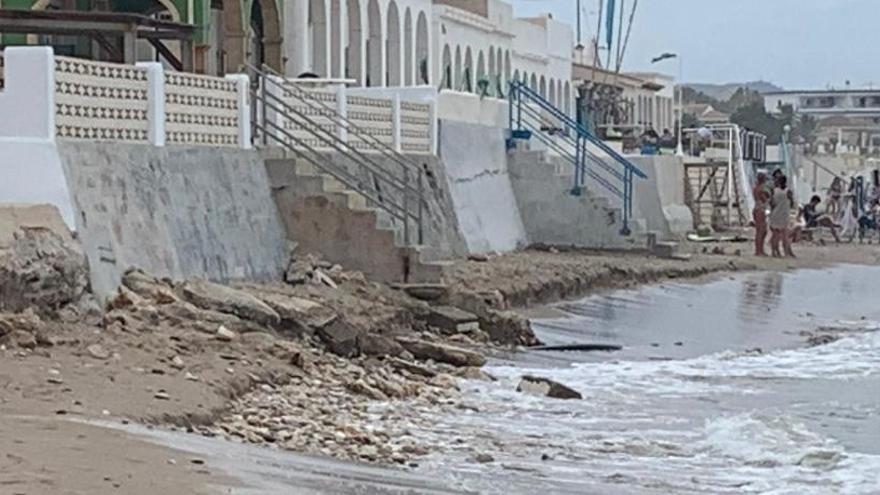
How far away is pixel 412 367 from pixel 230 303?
193cm

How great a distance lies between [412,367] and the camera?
16.8 metres

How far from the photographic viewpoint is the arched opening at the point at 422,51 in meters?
40.8

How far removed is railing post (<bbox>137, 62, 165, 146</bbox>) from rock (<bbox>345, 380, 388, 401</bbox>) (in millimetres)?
4195

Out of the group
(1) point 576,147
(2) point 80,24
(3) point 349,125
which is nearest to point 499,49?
(1) point 576,147

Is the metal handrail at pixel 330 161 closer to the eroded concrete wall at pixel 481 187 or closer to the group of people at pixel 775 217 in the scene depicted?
the eroded concrete wall at pixel 481 187

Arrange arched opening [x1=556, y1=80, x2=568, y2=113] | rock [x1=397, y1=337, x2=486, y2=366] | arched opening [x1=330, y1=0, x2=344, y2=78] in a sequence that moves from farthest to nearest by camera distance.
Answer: arched opening [x1=556, y1=80, x2=568, y2=113] → arched opening [x1=330, y1=0, x2=344, y2=78] → rock [x1=397, y1=337, x2=486, y2=366]

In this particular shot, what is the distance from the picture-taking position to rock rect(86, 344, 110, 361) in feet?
45.4

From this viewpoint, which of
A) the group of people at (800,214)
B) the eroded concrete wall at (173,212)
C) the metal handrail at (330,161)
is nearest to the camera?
the eroded concrete wall at (173,212)

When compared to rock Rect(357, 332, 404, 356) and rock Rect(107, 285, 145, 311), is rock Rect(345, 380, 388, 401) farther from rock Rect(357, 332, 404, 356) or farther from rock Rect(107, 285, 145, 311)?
rock Rect(107, 285, 145, 311)

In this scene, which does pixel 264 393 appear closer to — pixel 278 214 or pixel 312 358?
pixel 312 358

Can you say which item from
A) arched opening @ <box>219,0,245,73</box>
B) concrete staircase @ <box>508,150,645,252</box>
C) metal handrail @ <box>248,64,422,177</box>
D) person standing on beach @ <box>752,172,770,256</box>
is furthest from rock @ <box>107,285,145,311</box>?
person standing on beach @ <box>752,172,770,256</box>

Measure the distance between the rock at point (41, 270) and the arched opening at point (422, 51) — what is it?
85.3ft

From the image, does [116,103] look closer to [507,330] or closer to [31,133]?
[31,133]

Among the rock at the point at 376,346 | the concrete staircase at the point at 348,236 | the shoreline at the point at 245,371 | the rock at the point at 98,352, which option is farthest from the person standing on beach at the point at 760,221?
the rock at the point at 98,352
